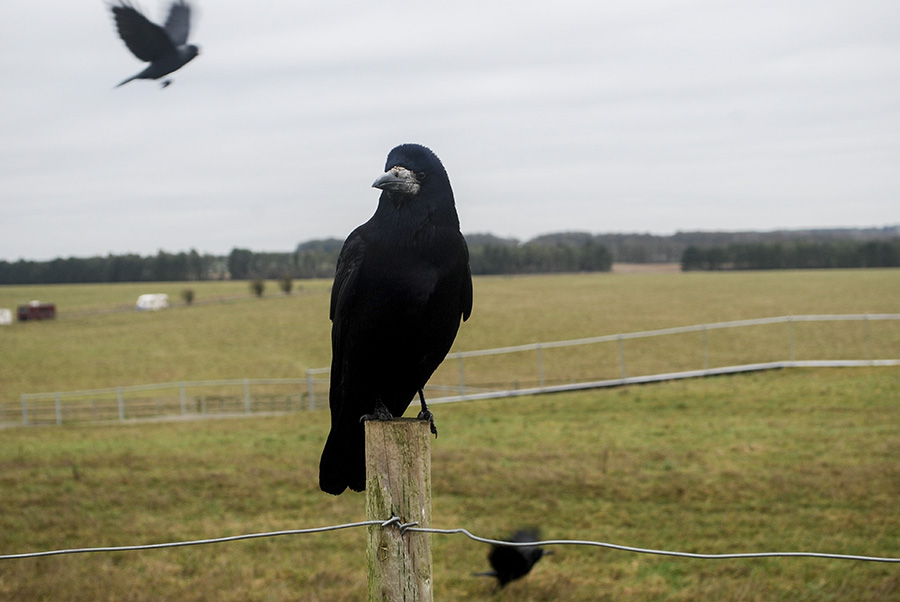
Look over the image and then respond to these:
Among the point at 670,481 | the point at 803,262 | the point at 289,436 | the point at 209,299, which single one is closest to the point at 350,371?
the point at 670,481

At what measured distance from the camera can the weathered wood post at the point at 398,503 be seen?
2.30 metres

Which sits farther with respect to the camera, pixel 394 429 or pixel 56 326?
pixel 56 326

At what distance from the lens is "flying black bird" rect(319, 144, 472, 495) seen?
241 centimetres

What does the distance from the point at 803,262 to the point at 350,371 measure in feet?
342

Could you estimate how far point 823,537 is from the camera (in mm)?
7742

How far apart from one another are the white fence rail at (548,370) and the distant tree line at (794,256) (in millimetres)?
54316

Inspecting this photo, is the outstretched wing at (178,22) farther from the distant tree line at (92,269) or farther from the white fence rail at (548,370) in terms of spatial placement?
the distant tree line at (92,269)

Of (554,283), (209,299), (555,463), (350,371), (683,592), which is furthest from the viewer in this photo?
(554,283)

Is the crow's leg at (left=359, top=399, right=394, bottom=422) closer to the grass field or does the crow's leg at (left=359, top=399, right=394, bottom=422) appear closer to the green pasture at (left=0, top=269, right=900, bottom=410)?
the grass field

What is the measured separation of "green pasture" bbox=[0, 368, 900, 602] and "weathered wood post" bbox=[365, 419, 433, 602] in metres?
4.68

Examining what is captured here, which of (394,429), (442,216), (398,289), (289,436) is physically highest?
(442,216)

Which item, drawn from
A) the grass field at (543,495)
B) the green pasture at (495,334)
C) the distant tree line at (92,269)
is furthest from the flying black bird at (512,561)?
the distant tree line at (92,269)

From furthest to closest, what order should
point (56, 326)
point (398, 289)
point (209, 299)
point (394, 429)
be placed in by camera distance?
point (209, 299), point (56, 326), point (398, 289), point (394, 429)

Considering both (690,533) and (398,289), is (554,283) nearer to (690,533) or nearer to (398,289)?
(690,533)
